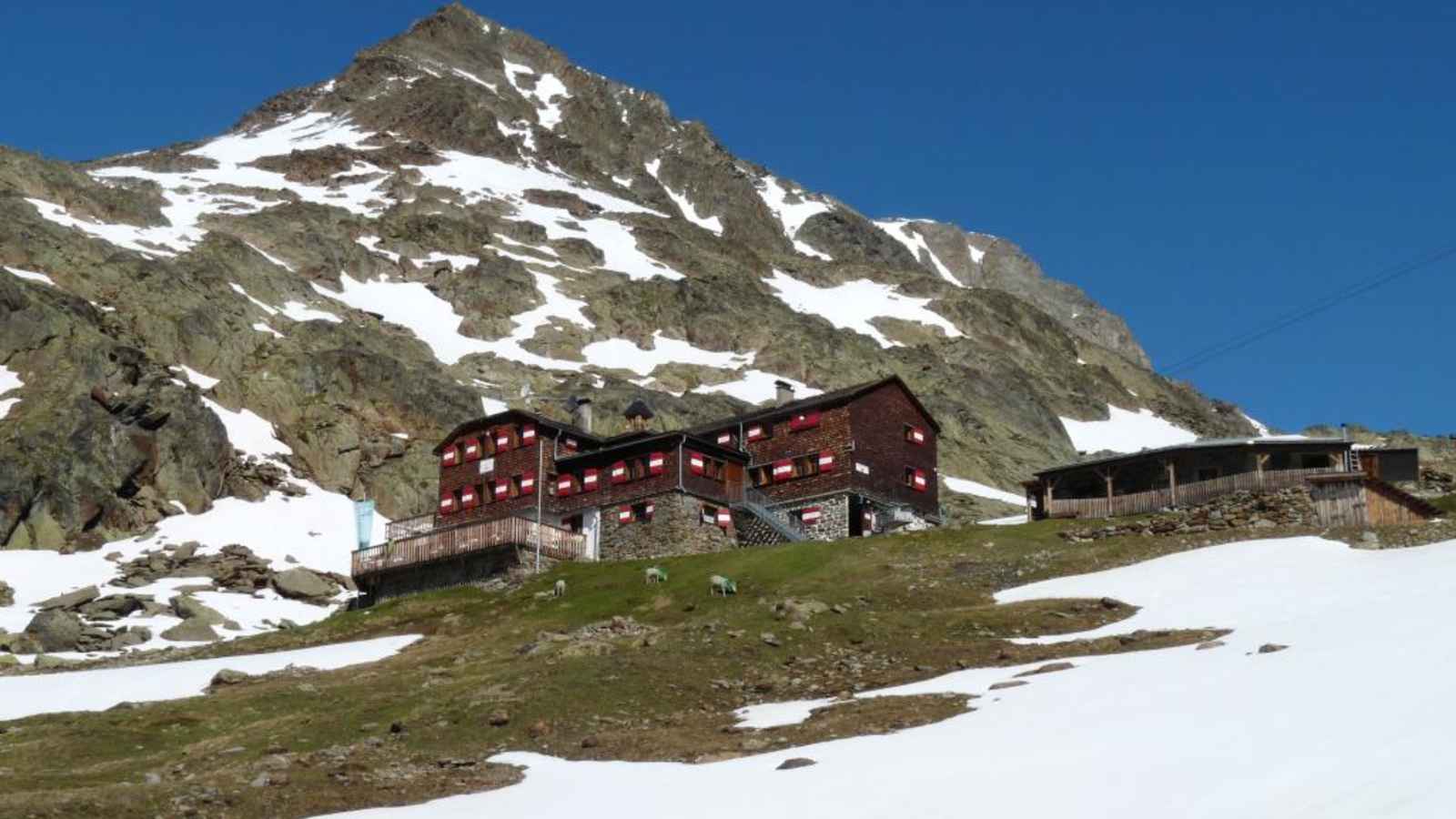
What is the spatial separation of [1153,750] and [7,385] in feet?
309

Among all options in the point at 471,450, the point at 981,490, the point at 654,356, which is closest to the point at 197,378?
the point at 471,450

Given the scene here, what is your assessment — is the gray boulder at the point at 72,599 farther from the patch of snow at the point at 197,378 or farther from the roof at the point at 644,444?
the patch of snow at the point at 197,378

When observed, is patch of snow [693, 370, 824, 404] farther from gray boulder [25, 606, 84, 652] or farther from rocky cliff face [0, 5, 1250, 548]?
gray boulder [25, 606, 84, 652]

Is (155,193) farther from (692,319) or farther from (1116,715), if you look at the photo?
(1116,715)

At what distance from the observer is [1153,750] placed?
1001 inches

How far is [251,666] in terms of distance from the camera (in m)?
53.8

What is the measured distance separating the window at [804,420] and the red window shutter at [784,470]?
1.68 meters

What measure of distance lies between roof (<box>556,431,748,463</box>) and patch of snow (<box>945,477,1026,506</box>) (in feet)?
177

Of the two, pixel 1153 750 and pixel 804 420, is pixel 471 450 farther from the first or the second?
pixel 1153 750

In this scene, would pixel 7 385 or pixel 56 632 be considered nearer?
pixel 56 632

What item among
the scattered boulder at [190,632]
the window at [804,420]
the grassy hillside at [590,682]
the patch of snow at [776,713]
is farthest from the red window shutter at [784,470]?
the patch of snow at [776,713]

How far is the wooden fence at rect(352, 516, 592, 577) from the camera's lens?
6662 cm

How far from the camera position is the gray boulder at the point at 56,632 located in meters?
67.1

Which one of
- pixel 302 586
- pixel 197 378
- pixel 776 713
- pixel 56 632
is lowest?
pixel 776 713
